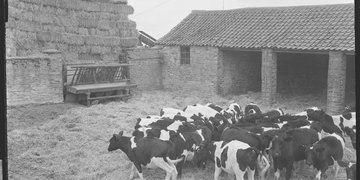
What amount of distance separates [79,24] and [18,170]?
1201 cm

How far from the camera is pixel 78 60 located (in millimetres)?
20828

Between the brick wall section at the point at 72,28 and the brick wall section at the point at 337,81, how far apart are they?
11.8 meters

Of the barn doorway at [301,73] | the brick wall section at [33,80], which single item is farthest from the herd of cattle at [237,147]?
the barn doorway at [301,73]

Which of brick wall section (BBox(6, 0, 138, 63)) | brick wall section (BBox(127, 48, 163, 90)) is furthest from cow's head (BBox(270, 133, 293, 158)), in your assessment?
brick wall section (BBox(127, 48, 163, 90))

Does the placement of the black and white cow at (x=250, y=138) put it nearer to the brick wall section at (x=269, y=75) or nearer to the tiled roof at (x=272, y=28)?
the tiled roof at (x=272, y=28)

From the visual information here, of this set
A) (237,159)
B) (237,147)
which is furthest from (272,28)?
(237,159)

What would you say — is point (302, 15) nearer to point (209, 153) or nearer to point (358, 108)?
point (209, 153)

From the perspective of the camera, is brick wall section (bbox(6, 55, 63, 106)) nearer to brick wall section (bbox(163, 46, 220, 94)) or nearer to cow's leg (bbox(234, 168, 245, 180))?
brick wall section (bbox(163, 46, 220, 94))

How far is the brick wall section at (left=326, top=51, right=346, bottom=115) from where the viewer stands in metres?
A: 15.6

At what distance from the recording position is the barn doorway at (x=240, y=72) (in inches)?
816

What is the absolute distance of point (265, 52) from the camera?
18.3 meters

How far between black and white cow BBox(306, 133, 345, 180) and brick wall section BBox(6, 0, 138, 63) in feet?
41.7

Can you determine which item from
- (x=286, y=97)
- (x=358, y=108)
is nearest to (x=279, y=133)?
(x=358, y=108)

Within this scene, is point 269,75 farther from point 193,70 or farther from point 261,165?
point 261,165
